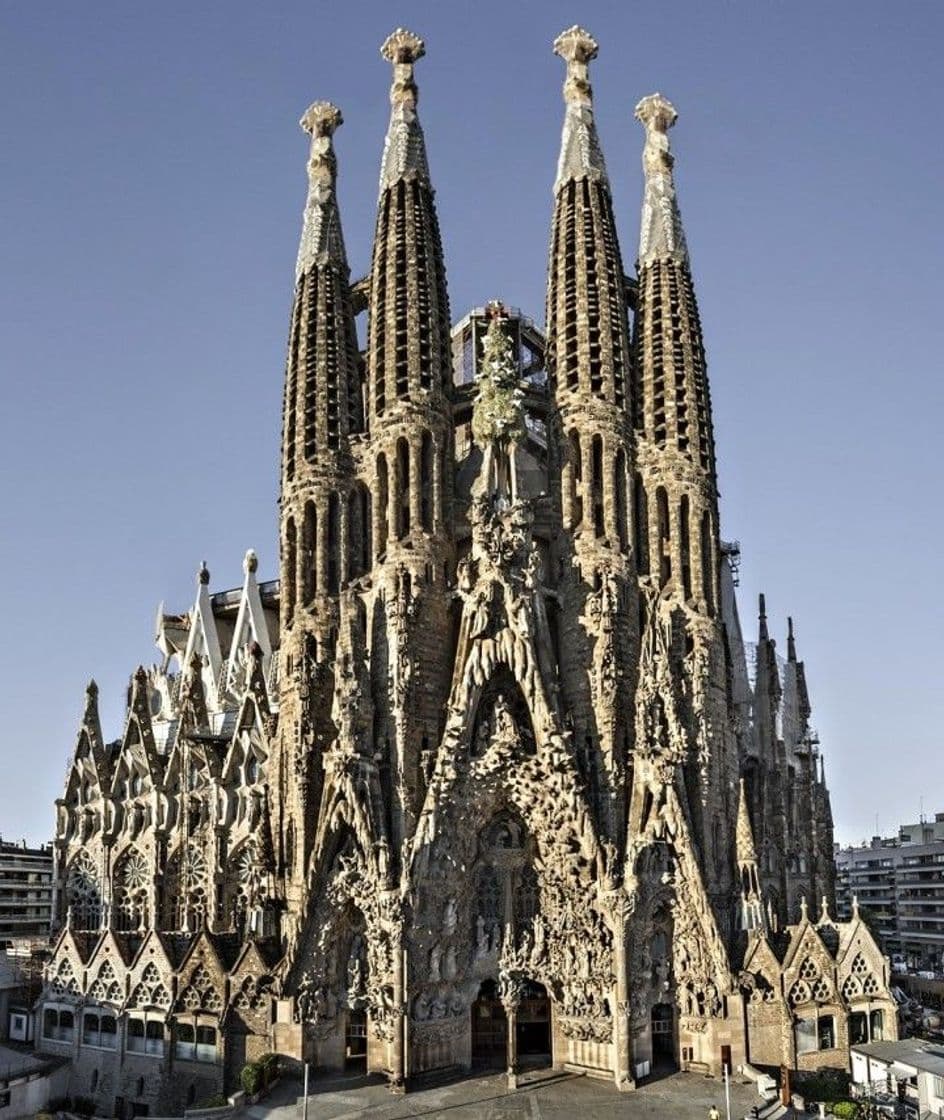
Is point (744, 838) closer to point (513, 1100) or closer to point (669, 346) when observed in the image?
point (513, 1100)

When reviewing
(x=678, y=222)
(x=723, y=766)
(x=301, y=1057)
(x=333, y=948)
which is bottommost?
(x=301, y=1057)

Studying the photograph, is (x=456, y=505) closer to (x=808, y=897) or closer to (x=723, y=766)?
(x=723, y=766)

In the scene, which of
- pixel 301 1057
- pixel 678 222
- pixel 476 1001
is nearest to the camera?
pixel 301 1057

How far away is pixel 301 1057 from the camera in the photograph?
41625mm

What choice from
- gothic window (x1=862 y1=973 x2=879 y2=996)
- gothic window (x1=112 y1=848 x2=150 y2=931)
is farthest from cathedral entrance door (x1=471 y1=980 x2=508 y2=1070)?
gothic window (x1=112 y1=848 x2=150 y2=931)

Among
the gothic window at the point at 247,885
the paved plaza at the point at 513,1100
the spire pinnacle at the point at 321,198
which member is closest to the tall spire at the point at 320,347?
the spire pinnacle at the point at 321,198

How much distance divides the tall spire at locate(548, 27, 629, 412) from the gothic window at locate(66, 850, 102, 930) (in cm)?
2835

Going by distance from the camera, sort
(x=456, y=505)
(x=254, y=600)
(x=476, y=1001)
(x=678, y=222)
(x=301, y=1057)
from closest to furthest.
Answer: (x=301, y=1057) → (x=476, y=1001) → (x=456, y=505) → (x=678, y=222) → (x=254, y=600)

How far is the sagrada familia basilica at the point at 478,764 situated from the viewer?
42.0m

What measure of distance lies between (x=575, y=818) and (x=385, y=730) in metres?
7.66

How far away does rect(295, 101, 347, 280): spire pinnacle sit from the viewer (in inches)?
2168

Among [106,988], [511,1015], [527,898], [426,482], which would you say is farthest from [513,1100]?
[426,482]

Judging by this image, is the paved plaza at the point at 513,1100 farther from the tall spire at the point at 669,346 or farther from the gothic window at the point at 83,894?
the tall spire at the point at 669,346

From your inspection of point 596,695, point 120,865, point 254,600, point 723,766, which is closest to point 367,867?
point 596,695
